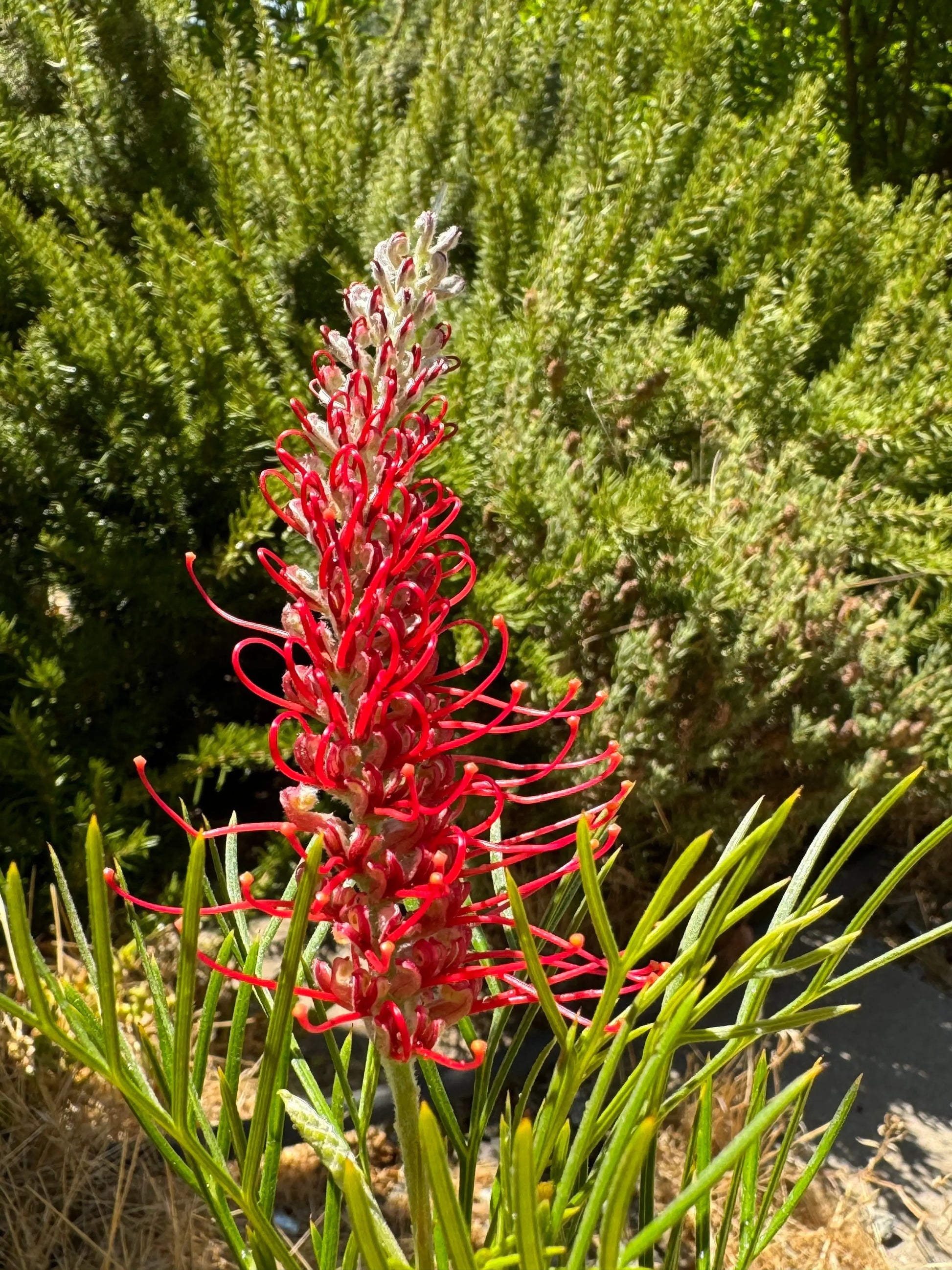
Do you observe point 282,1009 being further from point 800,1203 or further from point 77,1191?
point 800,1203

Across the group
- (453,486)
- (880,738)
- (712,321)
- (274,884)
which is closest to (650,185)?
(712,321)

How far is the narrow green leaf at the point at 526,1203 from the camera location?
0.31 m

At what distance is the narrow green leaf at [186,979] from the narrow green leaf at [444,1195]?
10 cm

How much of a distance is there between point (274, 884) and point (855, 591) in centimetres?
117

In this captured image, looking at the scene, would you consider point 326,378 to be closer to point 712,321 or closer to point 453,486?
point 453,486

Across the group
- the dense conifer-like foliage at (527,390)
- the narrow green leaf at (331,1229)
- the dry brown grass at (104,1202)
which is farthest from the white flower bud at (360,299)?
the dry brown grass at (104,1202)

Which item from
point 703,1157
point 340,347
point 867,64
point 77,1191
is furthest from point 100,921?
point 867,64

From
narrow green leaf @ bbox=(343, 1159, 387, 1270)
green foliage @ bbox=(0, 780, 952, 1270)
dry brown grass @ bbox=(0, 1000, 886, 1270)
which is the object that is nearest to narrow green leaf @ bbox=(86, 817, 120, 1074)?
green foliage @ bbox=(0, 780, 952, 1270)

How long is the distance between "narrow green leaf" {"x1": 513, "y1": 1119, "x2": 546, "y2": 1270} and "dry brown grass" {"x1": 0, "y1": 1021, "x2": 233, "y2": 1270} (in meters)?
0.92

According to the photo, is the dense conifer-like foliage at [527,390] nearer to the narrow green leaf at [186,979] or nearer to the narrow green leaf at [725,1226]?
the narrow green leaf at [725,1226]

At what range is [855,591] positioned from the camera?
1.89 metres

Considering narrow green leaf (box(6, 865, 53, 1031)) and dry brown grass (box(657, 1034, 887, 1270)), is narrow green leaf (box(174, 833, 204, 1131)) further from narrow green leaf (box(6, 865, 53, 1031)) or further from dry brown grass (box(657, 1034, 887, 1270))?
dry brown grass (box(657, 1034, 887, 1270))

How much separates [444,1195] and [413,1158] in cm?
14

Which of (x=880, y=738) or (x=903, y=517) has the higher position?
(x=903, y=517)
